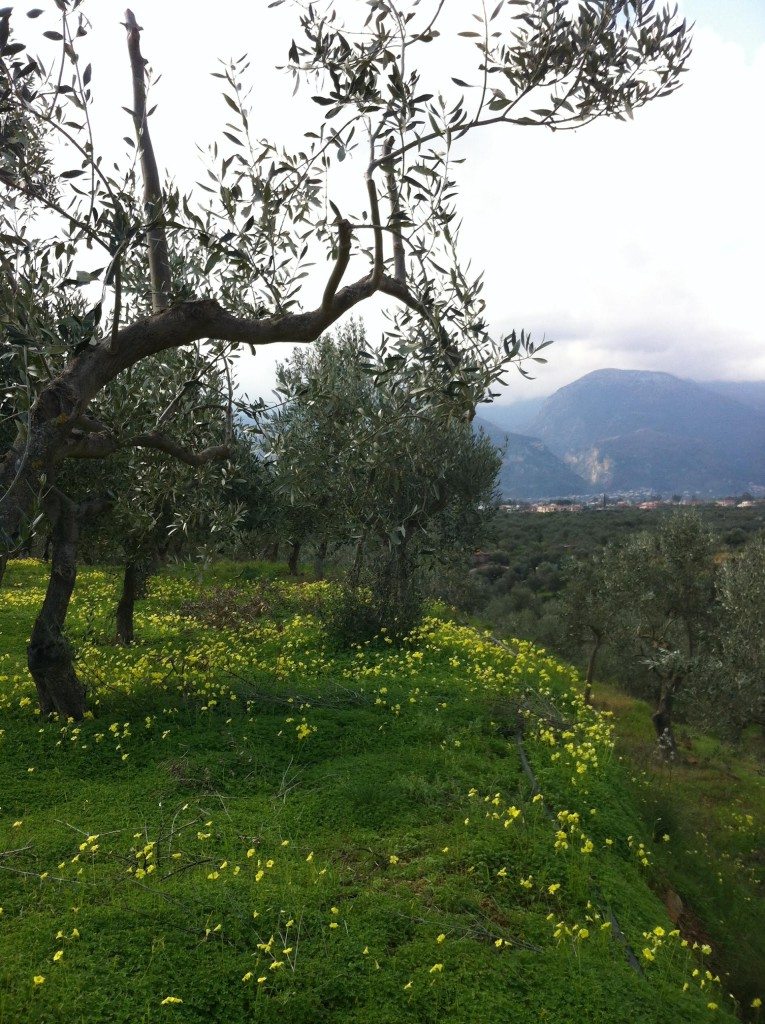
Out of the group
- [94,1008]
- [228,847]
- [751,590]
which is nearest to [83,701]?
[228,847]

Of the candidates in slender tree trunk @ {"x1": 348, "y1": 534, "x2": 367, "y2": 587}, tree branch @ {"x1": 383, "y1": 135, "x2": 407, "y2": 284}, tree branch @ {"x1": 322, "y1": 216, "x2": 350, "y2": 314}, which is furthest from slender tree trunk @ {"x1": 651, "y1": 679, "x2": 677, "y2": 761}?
tree branch @ {"x1": 322, "y1": 216, "x2": 350, "y2": 314}

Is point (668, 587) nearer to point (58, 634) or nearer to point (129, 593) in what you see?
point (129, 593)

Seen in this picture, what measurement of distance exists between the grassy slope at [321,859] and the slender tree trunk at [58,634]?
13.1 inches

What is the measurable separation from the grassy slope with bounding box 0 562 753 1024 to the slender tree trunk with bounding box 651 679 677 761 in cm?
1017

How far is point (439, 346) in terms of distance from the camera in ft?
17.7

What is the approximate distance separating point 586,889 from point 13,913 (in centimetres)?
445

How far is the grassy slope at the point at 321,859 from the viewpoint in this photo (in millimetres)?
4203

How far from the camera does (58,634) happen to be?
27.7 ft

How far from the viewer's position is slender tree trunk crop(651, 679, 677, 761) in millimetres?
18819

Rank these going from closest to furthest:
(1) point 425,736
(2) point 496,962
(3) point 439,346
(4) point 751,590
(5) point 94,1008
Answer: (5) point 94,1008, (2) point 496,962, (3) point 439,346, (1) point 425,736, (4) point 751,590

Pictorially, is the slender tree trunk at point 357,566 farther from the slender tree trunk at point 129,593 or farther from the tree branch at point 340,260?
the tree branch at point 340,260

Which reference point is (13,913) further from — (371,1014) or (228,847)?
(371,1014)

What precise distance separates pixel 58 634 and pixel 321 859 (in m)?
4.73

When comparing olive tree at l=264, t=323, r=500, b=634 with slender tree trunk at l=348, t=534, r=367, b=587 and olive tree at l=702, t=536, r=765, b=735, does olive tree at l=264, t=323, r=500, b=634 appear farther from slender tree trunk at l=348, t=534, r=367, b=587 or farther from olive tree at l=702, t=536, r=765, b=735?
olive tree at l=702, t=536, r=765, b=735
